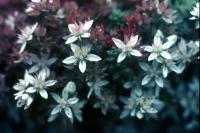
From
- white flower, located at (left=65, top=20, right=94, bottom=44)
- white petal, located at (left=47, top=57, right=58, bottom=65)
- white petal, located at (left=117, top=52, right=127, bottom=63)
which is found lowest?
white petal, located at (left=47, top=57, right=58, bottom=65)

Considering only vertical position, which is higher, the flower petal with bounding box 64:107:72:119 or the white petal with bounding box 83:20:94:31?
the white petal with bounding box 83:20:94:31

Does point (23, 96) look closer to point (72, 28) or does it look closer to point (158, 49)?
point (72, 28)

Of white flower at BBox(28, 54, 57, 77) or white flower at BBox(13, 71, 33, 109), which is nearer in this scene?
white flower at BBox(13, 71, 33, 109)

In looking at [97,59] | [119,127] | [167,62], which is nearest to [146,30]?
[167,62]

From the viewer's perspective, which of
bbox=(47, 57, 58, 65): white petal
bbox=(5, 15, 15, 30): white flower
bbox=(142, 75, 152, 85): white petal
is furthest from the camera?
bbox=(5, 15, 15, 30): white flower

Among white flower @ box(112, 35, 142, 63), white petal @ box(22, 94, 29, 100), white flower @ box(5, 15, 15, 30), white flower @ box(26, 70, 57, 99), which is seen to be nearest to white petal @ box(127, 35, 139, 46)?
white flower @ box(112, 35, 142, 63)

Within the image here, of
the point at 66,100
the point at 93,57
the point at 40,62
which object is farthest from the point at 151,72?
the point at 40,62

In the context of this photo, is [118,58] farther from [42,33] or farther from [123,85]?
[42,33]

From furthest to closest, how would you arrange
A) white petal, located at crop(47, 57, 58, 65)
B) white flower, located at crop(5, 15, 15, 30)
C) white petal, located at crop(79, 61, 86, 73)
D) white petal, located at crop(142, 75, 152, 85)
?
white flower, located at crop(5, 15, 15, 30) → white petal, located at crop(47, 57, 58, 65) → white petal, located at crop(142, 75, 152, 85) → white petal, located at crop(79, 61, 86, 73)

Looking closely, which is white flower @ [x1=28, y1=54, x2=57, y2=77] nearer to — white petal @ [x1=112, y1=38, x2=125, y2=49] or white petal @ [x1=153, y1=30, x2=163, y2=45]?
white petal @ [x1=112, y1=38, x2=125, y2=49]

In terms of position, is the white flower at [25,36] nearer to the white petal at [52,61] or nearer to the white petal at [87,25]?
the white petal at [52,61]
